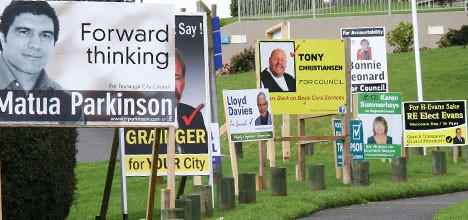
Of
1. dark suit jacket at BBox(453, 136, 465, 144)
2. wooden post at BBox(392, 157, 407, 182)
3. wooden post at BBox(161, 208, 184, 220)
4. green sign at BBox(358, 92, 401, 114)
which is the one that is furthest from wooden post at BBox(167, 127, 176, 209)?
dark suit jacket at BBox(453, 136, 465, 144)

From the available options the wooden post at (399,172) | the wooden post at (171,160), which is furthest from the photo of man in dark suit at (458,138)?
the wooden post at (171,160)

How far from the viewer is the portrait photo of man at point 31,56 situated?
13648 millimetres

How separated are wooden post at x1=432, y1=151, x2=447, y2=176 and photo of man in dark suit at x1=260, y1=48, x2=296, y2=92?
289 cm

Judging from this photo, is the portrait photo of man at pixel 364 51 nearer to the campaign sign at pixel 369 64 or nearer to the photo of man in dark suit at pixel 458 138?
the campaign sign at pixel 369 64

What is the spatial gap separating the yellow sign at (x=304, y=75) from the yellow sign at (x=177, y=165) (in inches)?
218

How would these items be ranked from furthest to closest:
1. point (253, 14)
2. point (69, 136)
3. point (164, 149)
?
point (253, 14)
point (164, 149)
point (69, 136)

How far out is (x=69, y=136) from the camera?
56.0ft

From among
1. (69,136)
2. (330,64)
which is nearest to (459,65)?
(330,64)

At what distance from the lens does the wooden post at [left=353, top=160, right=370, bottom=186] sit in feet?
72.5

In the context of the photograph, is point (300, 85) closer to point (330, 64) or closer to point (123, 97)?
point (330, 64)

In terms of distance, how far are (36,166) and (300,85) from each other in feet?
27.5

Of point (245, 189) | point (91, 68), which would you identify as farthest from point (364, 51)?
point (91, 68)

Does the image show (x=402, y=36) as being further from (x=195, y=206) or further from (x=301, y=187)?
(x=195, y=206)

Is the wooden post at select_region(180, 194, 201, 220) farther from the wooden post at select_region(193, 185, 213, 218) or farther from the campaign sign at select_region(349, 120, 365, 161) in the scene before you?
the campaign sign at select_region(349, 120, 365, 161)
